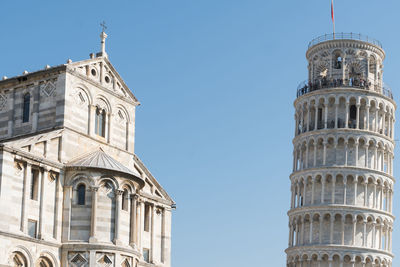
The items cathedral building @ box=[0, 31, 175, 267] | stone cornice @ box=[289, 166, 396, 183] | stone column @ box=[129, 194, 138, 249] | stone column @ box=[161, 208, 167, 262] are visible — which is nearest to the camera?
cathedral building @ box=[0, 31, 175, 267]

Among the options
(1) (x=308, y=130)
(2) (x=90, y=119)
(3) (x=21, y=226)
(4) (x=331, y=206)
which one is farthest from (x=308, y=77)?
(3) (x=21, y=226)

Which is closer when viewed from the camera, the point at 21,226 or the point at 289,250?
the point at 21,226

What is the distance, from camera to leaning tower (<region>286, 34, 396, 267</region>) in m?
87.2

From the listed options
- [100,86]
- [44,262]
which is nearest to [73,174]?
[44,262]

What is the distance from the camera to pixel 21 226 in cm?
4400

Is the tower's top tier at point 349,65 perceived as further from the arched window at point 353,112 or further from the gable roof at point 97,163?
the gable roof at point 97,163

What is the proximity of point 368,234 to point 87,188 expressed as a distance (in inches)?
1929

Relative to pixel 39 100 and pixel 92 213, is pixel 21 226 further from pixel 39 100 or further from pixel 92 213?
pixel 39 100

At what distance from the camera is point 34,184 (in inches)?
1796

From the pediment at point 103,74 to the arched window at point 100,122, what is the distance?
169 cm

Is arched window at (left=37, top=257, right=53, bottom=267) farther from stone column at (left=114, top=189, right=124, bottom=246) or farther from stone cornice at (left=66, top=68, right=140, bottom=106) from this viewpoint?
stone cornice at (left=66, top=68, right=140, bottom=106)

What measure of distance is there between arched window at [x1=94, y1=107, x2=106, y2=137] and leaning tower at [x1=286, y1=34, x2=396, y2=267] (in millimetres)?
41111

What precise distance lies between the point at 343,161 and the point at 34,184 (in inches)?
1985

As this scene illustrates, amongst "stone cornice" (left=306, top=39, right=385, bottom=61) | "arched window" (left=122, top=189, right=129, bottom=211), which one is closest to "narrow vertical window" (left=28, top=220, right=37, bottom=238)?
"arched window" (left=122, top=189, right=129, bottom=211)
